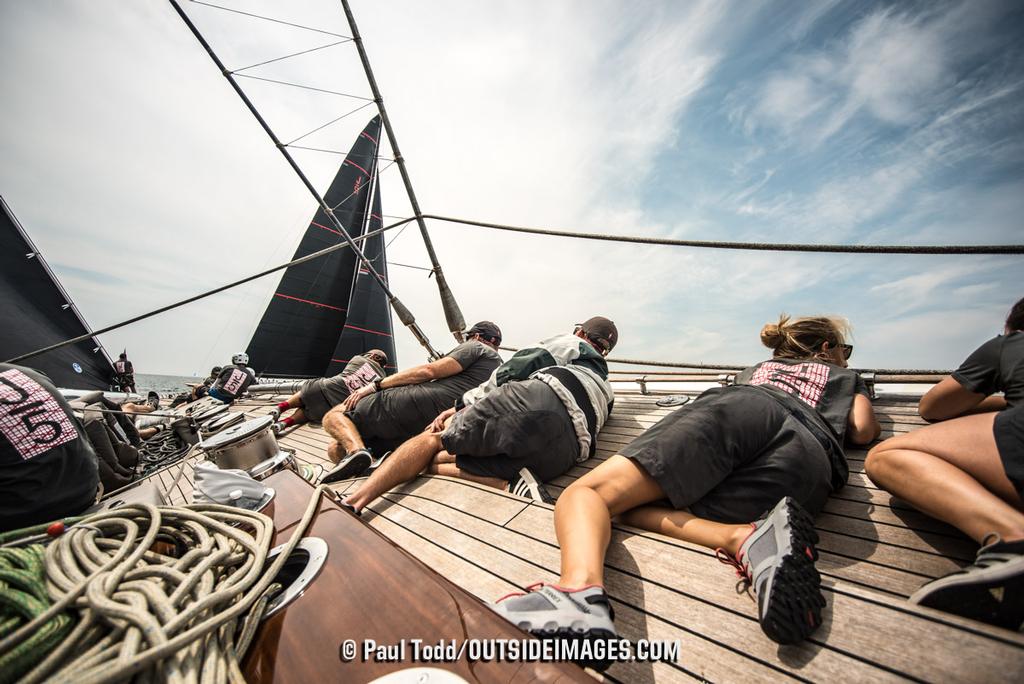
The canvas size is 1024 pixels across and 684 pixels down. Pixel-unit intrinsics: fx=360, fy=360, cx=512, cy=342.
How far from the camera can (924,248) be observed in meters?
1.81

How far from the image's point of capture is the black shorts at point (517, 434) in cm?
169

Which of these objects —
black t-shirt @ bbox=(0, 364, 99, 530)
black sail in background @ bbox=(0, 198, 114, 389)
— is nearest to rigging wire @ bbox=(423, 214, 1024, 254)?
black t-shirt @ bbox=(0, 364, 99, 530)

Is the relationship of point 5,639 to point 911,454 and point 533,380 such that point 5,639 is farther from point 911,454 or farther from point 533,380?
point 911,454

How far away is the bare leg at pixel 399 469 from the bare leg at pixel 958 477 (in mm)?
1985

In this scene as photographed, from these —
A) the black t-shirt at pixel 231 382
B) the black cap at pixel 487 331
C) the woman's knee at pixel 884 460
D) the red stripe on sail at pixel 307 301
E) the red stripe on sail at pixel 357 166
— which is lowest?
the woman's knee at pixel 884 460

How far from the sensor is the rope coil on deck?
1.90 feet

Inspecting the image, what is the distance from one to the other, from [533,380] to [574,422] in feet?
0.97

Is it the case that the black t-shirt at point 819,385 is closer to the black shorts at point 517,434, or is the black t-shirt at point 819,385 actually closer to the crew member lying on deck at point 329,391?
the black shorts at point 517,434

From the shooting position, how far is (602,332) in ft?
8.41

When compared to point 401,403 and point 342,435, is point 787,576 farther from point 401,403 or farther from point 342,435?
point 342,435

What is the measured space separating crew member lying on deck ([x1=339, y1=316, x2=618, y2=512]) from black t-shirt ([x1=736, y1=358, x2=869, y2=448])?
2.61 feet

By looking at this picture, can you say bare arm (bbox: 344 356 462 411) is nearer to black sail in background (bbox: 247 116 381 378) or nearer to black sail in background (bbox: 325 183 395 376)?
black sail in background (bbox: 325 183 395 376)

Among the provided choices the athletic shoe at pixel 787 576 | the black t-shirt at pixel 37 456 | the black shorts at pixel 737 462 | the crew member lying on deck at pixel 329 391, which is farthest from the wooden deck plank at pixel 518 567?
the crew member lying on deck at pixel 329 391

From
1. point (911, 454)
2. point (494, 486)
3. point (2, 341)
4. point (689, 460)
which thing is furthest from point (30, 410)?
point (2, 341)
